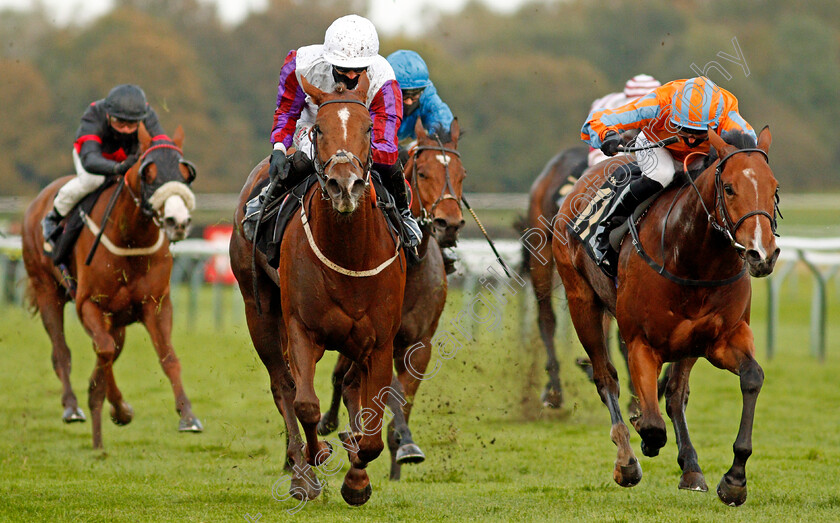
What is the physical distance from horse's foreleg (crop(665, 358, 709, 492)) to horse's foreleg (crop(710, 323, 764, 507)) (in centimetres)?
40

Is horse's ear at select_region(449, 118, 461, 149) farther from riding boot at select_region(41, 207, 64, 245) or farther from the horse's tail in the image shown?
riding boot at select_region(41, 207, 64, 245)

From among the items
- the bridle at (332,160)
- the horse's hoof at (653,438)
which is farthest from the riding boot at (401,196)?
the horse's hoof at (653,438)

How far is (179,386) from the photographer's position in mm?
7340

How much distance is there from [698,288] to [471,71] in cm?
2137

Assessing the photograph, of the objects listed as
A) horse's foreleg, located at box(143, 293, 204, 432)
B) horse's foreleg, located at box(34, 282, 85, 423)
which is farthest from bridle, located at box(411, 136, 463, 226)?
horse's foreleg, located at box(34, 282, 85, 423)

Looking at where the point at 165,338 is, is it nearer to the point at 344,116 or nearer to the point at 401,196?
the point at 401,196

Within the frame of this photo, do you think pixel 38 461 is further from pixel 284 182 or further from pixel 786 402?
pixel 786 402

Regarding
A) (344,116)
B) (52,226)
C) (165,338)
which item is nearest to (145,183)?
(165,338)

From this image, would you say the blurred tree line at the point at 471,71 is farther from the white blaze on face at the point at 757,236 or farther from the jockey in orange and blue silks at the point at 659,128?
the white blaze on face at the point at 757,236

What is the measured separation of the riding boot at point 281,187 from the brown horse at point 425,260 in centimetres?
95

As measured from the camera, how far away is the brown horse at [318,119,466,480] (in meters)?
6.34

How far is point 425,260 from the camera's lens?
6551mm

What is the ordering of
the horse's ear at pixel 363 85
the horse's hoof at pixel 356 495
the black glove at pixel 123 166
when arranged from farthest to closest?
the black glove at pixel 123 166 < the horse's hoof at pixel 356 495 < the horse's ear at pixel 363 85

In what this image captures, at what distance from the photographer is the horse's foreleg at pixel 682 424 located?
18.3ft
